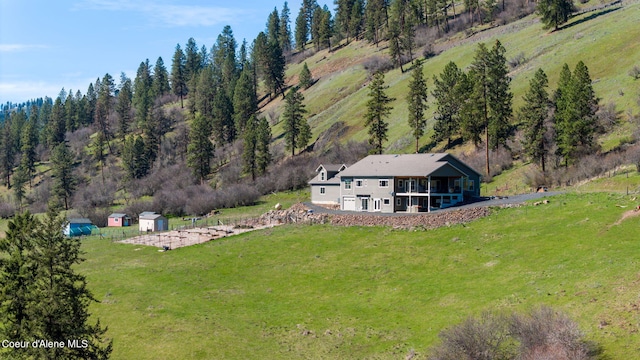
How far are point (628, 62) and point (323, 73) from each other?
3628 inches

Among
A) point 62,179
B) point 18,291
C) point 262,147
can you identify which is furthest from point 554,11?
point 18,291

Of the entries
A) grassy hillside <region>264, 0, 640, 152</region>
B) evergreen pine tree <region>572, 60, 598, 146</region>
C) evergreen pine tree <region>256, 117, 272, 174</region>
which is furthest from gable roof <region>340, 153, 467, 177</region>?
evergreen pine tree <region>256, 117, 272, 174</region>

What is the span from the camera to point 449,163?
60.9 m

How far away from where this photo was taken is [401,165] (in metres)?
64.7

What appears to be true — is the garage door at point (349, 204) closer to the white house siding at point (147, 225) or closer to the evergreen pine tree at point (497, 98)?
the evergreen pine tree at point (497, 98)

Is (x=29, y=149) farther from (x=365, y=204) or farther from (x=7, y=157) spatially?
(x=365, y=204)

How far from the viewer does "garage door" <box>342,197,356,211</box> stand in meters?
66.6

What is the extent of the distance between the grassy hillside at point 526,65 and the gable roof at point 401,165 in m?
20.7

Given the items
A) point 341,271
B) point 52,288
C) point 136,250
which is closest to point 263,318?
point 341,271

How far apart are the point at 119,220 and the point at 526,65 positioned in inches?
3099

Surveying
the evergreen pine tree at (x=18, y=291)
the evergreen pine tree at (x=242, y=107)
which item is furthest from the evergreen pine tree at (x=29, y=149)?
the evergreen pine tree at (x=18, y=291)

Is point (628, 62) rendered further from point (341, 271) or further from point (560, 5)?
point (341, 271)

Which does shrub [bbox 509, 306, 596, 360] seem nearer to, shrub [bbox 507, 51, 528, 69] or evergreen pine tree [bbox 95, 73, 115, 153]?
shrub [bbox 507, 51, 528, 69]

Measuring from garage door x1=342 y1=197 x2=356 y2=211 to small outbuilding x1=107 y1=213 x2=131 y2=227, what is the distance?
42.8 meters
